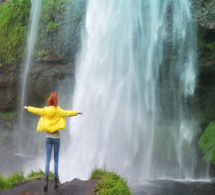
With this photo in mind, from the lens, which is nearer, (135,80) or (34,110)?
(34,110)

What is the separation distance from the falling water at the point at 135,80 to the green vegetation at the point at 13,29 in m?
3.26

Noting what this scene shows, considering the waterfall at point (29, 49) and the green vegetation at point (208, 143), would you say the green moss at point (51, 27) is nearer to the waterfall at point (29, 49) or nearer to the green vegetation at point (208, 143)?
the waterfall at point (29, 49)

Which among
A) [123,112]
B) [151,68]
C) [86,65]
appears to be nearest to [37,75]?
[86,65]

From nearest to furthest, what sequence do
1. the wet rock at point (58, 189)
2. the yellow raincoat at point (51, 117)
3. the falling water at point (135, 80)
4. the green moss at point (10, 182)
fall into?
the yellow raincoat at point (51, 117) < the wet rock at point (58, 189) < the green moss at point (10, 182) < the falling water at point (135, 80)

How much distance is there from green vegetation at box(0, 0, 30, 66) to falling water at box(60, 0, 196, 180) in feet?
10.7

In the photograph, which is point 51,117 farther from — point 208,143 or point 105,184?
point 208,143

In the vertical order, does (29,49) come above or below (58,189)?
above

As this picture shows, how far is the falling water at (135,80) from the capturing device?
1143cm

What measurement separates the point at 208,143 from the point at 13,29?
11.0 m

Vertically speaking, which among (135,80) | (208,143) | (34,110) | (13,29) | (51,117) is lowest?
(208,143)

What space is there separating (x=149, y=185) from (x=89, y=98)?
4692 millimetres

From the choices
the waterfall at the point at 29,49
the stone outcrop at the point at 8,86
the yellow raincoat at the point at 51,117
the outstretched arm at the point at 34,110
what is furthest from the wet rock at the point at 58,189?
the stone outcrop at the point at 8,86

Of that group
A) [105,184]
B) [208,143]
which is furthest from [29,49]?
[105,184]

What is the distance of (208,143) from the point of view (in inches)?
479
